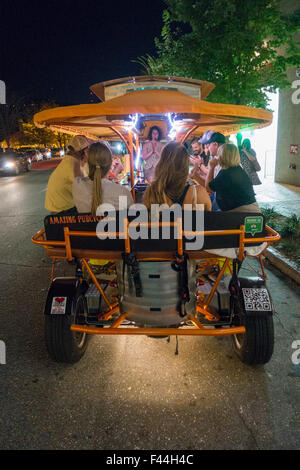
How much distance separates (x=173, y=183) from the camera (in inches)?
106

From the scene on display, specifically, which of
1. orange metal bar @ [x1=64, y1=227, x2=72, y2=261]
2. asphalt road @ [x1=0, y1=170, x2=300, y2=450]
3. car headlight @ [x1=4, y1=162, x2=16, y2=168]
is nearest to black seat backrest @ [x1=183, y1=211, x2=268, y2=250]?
orange metal bar @ [x1=64, y1=227, x2=72, y2=261]

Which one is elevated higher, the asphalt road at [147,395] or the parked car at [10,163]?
the parked car at [10,163]

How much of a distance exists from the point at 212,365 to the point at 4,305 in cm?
287

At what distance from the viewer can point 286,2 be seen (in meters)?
11.8

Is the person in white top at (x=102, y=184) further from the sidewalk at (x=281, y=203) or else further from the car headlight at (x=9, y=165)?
the car headlight at (x=9, y=165)

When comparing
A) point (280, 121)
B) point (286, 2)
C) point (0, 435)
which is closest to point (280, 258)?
point (0, 435)

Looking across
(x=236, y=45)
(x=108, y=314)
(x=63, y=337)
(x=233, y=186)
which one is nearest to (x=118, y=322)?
(x=108, y=314)

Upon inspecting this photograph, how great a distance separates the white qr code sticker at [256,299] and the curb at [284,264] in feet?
7.67

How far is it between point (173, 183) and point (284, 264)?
134 inches

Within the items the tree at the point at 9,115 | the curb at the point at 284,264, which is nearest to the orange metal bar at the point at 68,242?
the curb at the point at 284,264

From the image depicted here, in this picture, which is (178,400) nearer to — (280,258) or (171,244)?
(171,244)

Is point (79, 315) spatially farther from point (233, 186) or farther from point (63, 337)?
point (233, 186)

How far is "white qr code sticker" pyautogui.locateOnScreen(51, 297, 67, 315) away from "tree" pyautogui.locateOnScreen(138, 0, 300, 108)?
7099 mm

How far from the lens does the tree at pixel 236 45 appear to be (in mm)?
7389
